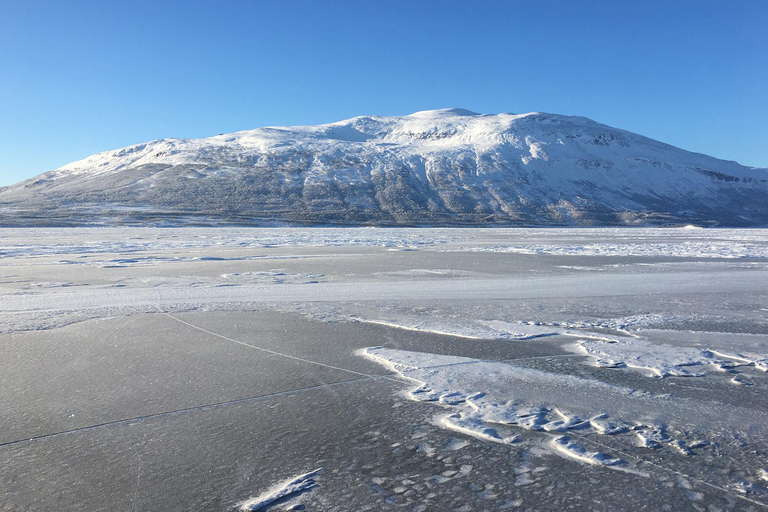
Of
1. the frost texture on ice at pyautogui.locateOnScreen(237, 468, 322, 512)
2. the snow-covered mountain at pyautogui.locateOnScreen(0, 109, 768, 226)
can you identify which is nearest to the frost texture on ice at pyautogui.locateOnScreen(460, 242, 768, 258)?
the frost texture on ice at pyautogui.locateOnScreen(237, 468, 322, 512)

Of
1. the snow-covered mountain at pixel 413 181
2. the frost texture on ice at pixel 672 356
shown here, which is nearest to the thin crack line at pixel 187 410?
the frost texture on ice at pixel 672 356

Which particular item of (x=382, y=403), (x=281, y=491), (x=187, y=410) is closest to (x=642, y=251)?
(x=382, y=403)

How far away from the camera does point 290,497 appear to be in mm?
3082

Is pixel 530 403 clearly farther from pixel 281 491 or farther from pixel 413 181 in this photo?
pixel 413 181

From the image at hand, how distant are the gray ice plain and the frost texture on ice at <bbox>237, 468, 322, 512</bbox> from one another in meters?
0.01

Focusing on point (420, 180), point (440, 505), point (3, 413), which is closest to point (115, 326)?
point (3, 413)

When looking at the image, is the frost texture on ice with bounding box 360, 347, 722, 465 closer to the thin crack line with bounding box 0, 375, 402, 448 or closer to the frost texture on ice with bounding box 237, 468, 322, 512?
the thin crack line with bounding box 0, 375, 402, 448

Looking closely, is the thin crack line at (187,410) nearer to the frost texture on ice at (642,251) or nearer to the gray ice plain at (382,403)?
the gray ice plain at (382,403)

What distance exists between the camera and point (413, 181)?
121 metres

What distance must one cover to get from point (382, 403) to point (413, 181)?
11782 cm

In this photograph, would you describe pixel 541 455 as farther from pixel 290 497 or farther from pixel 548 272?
pixel 548 272

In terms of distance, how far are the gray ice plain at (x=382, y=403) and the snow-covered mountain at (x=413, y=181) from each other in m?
71.3

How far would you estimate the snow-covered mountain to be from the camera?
318ft

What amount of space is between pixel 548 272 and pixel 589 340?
8.40 m
